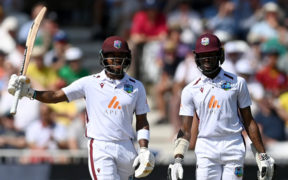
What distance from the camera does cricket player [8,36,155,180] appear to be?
320 inches

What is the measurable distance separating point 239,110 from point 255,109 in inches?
175

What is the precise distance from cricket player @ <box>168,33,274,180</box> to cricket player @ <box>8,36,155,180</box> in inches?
19.7

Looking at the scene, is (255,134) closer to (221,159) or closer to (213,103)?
(221,159)

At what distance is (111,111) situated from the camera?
26.9 feet

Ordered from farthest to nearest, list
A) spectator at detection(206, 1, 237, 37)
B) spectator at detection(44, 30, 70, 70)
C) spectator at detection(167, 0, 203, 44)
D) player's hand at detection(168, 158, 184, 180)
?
spectator at detection(206, 1, 237, 37)
spectator at detection(167, 0, 203, 44)
spectator at detection(44, 30, 70, 70)
player's hand at detection(168, 158, 184, 180)

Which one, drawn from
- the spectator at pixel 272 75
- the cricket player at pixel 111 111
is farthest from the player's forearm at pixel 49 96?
the spectator at pixel 272 75

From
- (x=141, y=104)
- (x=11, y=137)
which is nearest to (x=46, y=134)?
(x=11, y=137)

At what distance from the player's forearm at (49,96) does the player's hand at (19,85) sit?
146 millimetres

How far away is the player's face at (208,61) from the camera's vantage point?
26.2ft

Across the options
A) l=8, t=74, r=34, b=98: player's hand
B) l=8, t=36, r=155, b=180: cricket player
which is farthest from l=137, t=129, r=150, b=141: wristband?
l=8, t=74, r=34, b=98: player's hand

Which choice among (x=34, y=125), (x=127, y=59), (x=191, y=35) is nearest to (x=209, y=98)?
(x=127, y=59)

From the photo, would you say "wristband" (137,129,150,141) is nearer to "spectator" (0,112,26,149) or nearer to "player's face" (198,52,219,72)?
"player's face" (198,52,219,72)

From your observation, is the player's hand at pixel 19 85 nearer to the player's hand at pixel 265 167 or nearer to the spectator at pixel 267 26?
the player's hand at pixel 265 167

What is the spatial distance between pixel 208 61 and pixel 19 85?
1937 mm
